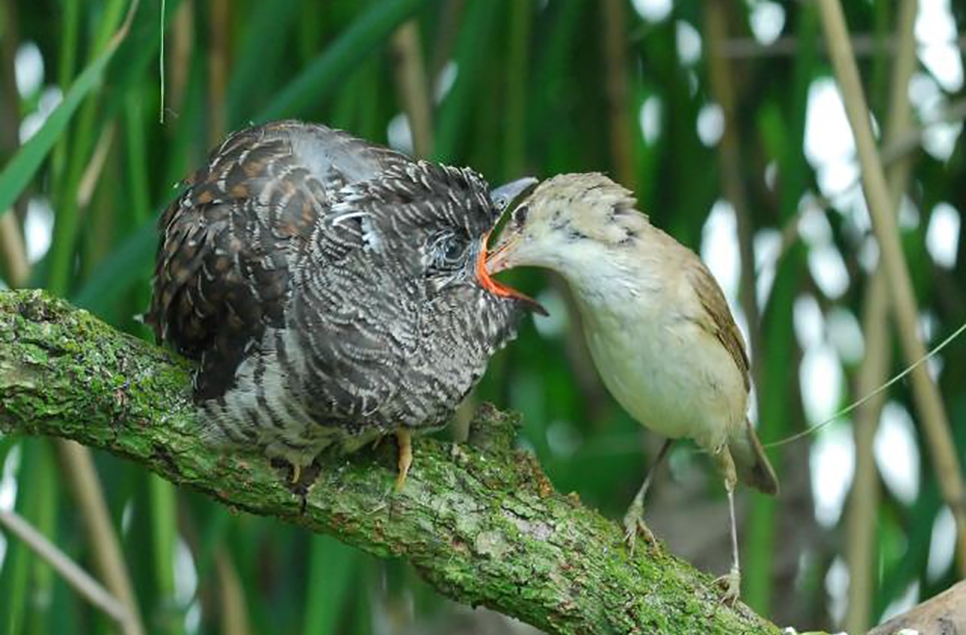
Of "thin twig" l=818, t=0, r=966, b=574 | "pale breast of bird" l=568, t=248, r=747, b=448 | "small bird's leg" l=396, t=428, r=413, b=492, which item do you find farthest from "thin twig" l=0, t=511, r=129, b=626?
"thin twig" l=818, t=0, r=966, b=574

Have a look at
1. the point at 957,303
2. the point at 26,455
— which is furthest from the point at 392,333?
the point at 957,303

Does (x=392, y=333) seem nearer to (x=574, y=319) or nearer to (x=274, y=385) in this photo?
(x=274, y=385)

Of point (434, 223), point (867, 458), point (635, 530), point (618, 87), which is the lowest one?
point (635, 530)

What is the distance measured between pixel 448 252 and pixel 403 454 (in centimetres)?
23

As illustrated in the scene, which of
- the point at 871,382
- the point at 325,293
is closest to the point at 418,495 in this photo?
the point at 325,293

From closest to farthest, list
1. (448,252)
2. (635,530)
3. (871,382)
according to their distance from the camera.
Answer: (448,252) → (635,530) → (871,382)

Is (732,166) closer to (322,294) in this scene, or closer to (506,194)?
(506,194)

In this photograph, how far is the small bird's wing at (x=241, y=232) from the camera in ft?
6.01

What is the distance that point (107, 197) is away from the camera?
268 centimetres

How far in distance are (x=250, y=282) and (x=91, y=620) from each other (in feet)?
4.43

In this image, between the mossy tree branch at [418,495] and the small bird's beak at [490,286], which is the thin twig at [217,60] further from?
the mossy tree branch at [418,495]

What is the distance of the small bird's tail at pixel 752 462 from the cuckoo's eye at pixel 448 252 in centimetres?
68

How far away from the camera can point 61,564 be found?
7.64 feet

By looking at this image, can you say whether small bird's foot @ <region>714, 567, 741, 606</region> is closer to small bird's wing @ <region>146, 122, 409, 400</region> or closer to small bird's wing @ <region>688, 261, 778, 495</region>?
small bird's wing @ <region>688, 261, 778, 495</region>
